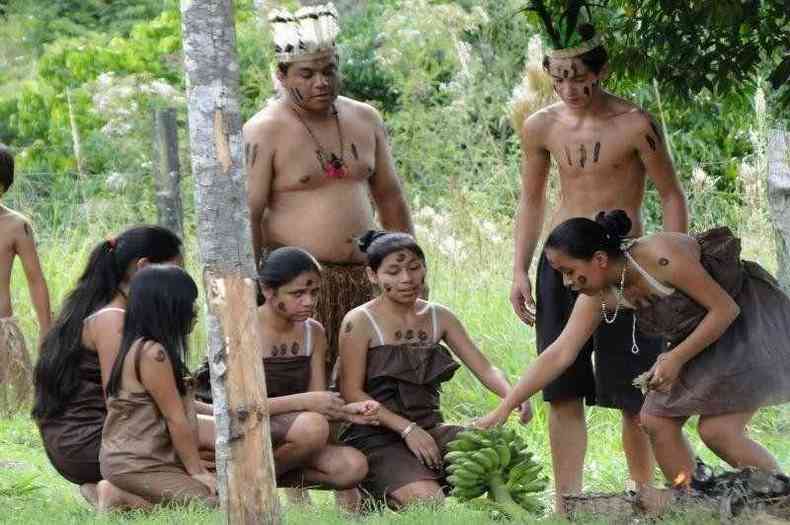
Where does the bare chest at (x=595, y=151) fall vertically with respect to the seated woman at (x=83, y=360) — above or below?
above

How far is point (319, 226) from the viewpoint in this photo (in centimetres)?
719

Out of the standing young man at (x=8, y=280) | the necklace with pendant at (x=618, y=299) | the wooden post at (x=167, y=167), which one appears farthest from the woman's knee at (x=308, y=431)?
the wooden post at (x=167, y=167)

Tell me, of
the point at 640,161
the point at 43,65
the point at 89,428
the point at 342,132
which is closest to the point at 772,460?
the point at 640,161

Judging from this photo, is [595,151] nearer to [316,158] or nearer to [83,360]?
[316,158]

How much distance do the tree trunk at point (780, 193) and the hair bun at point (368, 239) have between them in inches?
83.1

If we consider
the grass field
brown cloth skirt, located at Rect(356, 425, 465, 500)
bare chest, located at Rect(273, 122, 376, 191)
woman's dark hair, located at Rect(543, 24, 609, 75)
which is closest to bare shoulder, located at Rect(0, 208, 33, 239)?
the grass field

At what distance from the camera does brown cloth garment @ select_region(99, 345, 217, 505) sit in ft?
21.7

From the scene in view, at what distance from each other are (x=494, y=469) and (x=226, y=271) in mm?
1548

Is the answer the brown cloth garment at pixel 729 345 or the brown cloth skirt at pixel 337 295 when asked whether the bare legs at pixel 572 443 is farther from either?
the brown cloth skirt at pixel 337 295

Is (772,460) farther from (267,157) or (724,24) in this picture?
(267,157)

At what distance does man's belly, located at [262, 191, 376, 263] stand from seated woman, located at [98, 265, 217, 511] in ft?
2.40

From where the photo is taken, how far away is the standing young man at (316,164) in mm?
7047

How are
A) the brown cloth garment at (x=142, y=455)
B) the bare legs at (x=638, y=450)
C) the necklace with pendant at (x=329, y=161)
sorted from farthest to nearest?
the necklace with pendant at (x=329, y=161) → the bare legs at (x=638, y=450) → the brown cloth garment at (x=142, y=455)

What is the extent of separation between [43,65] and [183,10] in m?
11.1
